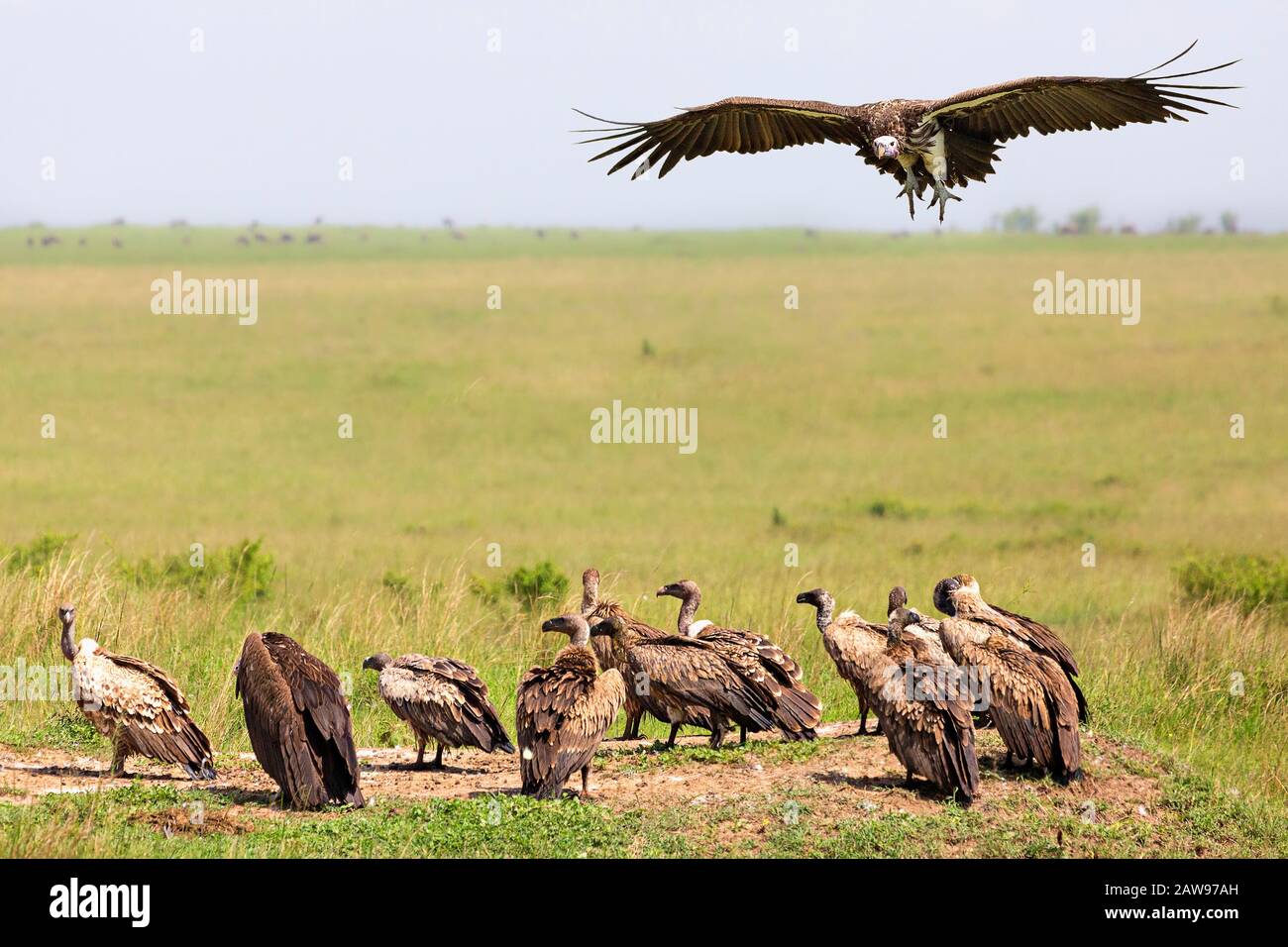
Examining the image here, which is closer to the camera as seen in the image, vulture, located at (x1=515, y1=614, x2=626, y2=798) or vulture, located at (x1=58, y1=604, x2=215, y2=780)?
vulture, located at (x1=515, y1=614, x2=626, y2=798)

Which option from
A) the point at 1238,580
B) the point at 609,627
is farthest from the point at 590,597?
the point at 1238,580

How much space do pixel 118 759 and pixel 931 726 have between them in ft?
15.7

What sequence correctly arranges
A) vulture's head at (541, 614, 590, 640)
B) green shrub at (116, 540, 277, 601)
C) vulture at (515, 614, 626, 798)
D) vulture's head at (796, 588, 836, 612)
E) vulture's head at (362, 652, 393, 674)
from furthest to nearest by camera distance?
green shrub at (116, 540, 277, 601) < vulture's head at (796, 588, 836, 612) < vulture's head at (362, 652, 393, 674) < vulture's head at (541, 614, 590, 640) < vulture at (515, 614, 626, 798)

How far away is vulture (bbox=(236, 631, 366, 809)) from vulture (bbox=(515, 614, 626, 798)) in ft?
3.13

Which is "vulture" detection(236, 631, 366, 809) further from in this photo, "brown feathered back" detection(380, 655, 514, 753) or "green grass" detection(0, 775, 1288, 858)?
"brown feathered back" detection(380, 655, 514, 753)

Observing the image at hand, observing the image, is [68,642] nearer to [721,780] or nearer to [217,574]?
[721,780]

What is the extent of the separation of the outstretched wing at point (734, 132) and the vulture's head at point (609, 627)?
2.96m

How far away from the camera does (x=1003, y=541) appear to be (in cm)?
2962

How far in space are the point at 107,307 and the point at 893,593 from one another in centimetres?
5074

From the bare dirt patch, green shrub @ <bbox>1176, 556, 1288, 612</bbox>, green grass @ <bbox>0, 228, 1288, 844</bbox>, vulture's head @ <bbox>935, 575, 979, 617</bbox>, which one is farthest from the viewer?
green shrub @ <bbox>1176, 556, 1288, 612</bbox>

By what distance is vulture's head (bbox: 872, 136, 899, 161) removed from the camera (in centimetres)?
1033

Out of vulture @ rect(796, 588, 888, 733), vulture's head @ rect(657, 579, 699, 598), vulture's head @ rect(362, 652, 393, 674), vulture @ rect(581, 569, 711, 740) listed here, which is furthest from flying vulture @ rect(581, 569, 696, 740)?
vulture's head @ rect(362, 652, 393, 674)

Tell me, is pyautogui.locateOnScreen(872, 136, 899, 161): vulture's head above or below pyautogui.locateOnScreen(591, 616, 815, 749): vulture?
above

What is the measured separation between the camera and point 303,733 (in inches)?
360
